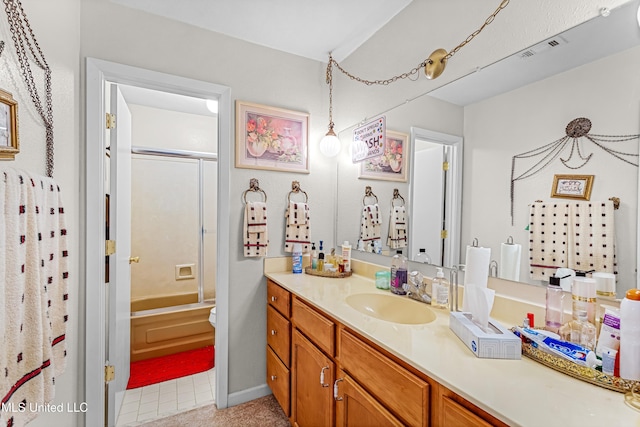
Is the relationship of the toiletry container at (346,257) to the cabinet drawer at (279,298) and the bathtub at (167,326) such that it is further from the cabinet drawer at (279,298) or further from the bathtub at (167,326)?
the bathtub at (167,326)

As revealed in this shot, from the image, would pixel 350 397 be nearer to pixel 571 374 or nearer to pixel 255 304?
pixel 571 374

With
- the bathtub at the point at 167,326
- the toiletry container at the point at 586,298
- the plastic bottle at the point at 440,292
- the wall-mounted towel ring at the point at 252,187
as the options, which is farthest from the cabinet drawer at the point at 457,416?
the bathtub at the point at 167,326

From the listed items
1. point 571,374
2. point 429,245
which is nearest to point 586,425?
point 571,374

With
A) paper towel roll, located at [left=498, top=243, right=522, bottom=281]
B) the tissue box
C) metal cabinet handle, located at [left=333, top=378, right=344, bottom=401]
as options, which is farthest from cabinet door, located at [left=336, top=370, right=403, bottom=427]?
paper towel roll, located at [left=498, top=243, right=522, bottom=281]

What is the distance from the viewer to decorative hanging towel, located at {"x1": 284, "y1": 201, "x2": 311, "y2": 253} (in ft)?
6.68

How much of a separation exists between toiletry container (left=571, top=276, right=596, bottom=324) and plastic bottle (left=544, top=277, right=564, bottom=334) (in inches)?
2.8

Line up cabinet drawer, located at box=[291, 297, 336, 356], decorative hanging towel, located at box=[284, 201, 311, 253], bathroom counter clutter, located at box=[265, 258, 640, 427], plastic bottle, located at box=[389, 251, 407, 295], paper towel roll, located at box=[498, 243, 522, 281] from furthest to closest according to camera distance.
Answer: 1. decorative hanging towel, located at box=[284, 201, 311, 253]
2. plastic bottle, located at box=[389, 251, 407, 295]
3. cabinet drawer, located at box=[291, 297, 336, 356]
4. paper towel roll, located at box=[498, 243, 522, 281]
5. bathroom counter clutter, located at box=[265, 258, 640, 427]

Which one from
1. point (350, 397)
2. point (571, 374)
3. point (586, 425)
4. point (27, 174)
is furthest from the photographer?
point (350, 397)

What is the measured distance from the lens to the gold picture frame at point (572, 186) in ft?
3.09

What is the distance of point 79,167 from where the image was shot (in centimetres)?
154

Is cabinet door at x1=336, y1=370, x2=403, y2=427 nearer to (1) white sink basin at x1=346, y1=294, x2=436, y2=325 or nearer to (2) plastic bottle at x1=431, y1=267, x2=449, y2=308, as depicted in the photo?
(1) white sink basin at x1=346, y1=294, x2=436, y2=325

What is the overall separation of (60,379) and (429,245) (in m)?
1.84

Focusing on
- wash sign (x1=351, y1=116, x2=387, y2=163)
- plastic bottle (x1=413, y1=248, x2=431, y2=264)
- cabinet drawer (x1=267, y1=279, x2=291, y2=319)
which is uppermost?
wash sign (x1=351, y1=116, x2=387, y2=163)

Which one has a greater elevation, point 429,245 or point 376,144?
point 376,144
